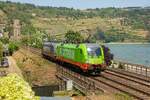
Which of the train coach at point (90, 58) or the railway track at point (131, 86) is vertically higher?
the train coach at point (90, 58)

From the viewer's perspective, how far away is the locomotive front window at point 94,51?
4427cm

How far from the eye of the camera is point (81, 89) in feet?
113

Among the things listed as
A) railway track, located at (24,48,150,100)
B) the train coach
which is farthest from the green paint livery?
railway track, located at (24,48,150,100)

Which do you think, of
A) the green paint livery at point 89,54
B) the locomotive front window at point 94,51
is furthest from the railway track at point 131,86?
the locomotive front window at point 94,51

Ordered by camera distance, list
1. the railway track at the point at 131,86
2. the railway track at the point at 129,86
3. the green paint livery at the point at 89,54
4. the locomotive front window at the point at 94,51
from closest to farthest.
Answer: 1. the railway track at the point at 131,86
2. the railway track at the point at 129,86
3. the green paint livery at the point at 89,54
4. the locomotive front window at the point at 94,51

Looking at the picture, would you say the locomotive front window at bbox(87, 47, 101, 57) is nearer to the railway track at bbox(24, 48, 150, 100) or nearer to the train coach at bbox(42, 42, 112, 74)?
the train coach at bbox(42, 42, 112, 74)

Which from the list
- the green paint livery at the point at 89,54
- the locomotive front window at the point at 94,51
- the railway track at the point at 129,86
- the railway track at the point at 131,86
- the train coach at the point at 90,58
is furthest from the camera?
the locomotive front window at the point at 94,51

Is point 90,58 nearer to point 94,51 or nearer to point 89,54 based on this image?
point 89,54

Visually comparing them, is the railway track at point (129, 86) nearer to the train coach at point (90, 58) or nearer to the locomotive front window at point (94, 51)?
the train coach at point (90, 58)

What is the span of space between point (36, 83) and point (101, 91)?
59.0 feet

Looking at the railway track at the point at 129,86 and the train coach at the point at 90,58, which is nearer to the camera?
the railway track at the point at 129,86

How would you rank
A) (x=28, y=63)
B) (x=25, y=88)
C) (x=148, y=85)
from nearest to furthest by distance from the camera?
(x=25, y=88), (x=148, y=85), (x=28, y=63)

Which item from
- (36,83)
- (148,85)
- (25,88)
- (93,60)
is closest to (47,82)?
(36,83)

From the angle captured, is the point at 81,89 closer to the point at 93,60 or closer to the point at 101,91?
the point at 101,91
